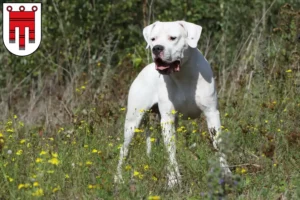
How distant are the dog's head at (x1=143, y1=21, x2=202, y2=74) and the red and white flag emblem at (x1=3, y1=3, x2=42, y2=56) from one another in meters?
3.06

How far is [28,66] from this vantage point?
387 inches

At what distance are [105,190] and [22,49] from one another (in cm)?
480

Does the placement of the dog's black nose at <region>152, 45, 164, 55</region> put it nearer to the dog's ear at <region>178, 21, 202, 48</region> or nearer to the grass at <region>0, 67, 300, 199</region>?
the dog's ear at <region>178, 21, 202, 48</region>

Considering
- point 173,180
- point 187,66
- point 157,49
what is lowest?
point 173,180

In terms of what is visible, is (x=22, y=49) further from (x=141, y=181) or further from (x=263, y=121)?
(x=141, y=181)

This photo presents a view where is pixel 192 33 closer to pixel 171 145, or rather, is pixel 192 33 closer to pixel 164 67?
pixel 164 67

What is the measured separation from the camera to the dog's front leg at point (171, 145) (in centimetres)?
547

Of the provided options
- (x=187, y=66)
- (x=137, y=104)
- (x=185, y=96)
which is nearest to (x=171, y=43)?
(x=187, y=66)

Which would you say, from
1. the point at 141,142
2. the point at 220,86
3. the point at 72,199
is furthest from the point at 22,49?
the point at 72,199

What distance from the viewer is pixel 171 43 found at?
20.0 feet

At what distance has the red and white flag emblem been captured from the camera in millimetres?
8992

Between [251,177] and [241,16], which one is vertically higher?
[241,16]

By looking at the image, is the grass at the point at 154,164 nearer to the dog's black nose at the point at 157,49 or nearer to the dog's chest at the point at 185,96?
the dog's chest at the point at 185,96

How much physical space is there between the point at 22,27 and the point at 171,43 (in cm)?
323
